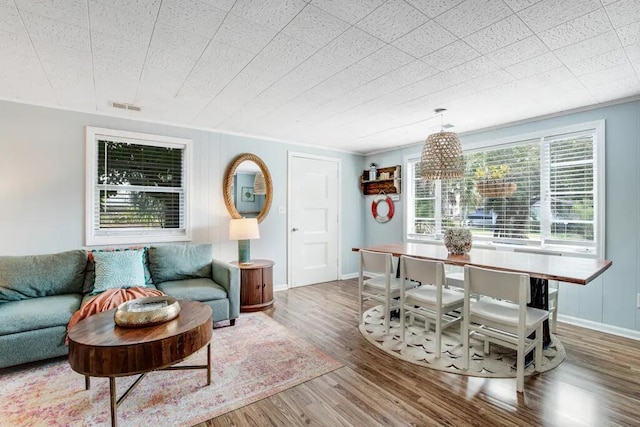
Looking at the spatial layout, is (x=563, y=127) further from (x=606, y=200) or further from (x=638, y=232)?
(x=638, y=232)

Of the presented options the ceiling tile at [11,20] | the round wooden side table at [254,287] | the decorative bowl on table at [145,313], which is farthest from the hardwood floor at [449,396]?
the ceiling tile at [11,20]

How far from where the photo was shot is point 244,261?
3.99 meters

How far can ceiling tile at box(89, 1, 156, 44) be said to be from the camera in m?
1.71

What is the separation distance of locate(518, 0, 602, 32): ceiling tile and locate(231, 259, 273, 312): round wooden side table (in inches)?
131

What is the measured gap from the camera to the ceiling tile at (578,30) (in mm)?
1775

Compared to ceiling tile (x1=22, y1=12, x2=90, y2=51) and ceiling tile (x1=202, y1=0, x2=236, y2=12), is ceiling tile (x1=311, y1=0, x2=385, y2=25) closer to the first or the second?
ceiling tile (x1=202, y1=0, x2=236, y2=12)

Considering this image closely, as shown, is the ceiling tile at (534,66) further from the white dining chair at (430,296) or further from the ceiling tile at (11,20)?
the ceiling tile at (11,20)

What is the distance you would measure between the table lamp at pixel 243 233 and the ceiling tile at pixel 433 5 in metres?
2.92

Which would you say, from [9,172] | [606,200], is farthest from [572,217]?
[9,172]

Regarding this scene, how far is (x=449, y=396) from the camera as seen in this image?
204 cm

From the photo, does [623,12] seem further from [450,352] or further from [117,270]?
[117,270]

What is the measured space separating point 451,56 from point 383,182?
329 centimetres

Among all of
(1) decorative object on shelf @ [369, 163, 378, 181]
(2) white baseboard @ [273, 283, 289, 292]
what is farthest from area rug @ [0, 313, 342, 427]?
(1) decorative object on shelf @ [369, 163, 378, 181]

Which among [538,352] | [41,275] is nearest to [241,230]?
[41,275]
